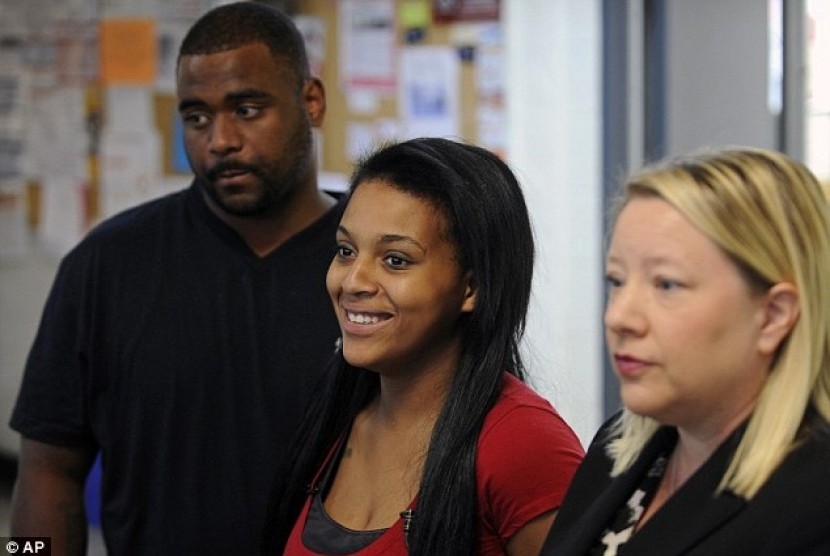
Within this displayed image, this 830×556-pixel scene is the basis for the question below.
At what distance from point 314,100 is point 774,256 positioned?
3.77 feet

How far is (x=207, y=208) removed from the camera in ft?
6.85

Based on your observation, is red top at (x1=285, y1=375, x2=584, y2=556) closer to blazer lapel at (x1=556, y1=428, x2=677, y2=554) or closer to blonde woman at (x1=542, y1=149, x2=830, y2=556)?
blazer lapel at (x1=556, y1=428, x2=677, y2=554)

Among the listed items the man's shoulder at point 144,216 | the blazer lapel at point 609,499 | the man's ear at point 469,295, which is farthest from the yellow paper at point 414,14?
the blazer lapel at point 609,499

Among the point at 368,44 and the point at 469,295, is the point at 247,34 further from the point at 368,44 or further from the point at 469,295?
the point at 368,44

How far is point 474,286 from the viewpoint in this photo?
1623 millimetres

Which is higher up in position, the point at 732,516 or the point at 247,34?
the point at 247,34

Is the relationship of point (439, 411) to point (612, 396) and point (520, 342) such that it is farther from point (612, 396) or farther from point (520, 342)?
point (612, 396)

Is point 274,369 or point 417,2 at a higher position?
point 417,2

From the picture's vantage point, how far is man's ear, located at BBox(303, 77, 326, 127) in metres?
2.13

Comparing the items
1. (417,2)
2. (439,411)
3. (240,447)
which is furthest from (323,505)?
(417,2)

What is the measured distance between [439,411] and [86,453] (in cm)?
75

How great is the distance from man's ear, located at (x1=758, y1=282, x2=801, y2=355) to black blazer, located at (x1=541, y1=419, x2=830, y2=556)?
0.30ft

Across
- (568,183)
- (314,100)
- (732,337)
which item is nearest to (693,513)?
(732,337)

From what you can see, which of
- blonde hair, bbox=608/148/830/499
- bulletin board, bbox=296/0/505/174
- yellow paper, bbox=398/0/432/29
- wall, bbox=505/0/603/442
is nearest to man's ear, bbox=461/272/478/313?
blonde hair, bbox=608/148/830/499
